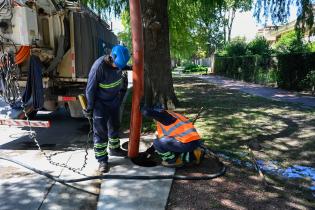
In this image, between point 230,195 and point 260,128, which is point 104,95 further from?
point 260,128

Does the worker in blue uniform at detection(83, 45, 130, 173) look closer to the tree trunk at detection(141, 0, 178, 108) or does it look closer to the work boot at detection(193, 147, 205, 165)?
the work boot at detection(193, 147, 205, 165)

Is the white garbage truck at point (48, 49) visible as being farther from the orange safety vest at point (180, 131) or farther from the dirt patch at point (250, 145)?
the dirt patch at point (250, 145)

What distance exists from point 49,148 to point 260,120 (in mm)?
4715

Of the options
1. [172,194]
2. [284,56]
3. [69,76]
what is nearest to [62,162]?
[172,194]

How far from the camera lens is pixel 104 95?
5.20m

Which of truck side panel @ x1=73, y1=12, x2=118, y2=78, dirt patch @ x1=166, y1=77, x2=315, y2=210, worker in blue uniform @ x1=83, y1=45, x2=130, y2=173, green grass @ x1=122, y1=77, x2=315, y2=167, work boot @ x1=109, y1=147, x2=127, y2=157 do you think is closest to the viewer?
dirt patch @ x1=166, y1=77, x2=315, y2=210

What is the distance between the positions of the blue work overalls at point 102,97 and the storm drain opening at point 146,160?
49 centimetres

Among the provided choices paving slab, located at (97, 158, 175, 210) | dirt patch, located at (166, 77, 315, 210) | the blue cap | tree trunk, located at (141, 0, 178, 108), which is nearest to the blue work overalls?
the blue cap

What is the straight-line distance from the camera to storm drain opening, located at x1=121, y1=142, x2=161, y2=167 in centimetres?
526

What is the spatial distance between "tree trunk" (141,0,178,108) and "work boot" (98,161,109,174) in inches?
163

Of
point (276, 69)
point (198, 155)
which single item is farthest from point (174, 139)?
point (276, 69)

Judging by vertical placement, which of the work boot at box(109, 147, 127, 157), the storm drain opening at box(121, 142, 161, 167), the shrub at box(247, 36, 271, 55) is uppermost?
the shrub at box(247, 36, 271, 55)

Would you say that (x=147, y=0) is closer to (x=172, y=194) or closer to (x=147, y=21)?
(x=147, y=21)

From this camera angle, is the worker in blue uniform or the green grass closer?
the worker in blue uniform
